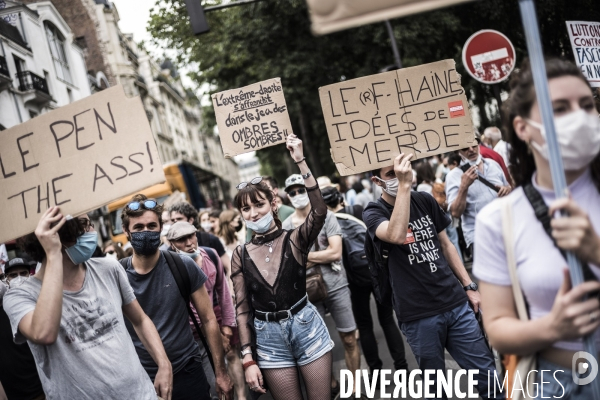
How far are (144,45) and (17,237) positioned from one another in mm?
21159

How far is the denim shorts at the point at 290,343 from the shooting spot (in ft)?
12.4

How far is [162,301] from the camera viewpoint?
3.94 meters

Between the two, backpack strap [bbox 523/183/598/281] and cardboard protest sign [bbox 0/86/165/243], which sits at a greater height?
cardboard protest sign [bbox 0/86/165/243]

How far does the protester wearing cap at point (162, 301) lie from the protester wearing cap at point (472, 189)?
9.38ft

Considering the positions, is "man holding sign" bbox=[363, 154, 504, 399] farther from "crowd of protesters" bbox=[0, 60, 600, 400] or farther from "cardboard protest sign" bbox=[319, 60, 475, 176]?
"cardboard protest sign" bbox=[319, 60, 475, 176]

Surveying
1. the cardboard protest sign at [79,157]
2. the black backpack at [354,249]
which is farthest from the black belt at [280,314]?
the black backpack at [354,249]

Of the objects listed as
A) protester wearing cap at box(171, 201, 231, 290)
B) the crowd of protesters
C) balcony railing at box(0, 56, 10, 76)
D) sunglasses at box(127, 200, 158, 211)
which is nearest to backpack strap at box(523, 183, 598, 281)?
the crowd of protesters

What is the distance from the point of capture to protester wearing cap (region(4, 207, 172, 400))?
2.65 m

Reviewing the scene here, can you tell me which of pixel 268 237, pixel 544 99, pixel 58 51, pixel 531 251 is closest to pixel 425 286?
pixel 268 237

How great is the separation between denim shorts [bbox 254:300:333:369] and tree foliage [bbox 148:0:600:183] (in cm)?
1383

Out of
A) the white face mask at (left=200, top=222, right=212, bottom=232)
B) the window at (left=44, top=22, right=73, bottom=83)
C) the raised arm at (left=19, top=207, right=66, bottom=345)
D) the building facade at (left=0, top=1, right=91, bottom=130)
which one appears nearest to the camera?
the raised arm at (left=19, top=207, right=66, bottom=345)

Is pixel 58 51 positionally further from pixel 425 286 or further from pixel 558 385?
pixel 558 385

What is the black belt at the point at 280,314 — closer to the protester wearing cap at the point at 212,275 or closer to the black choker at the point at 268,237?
the black choker at the point at 268,237

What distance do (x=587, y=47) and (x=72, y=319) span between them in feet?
16.4
